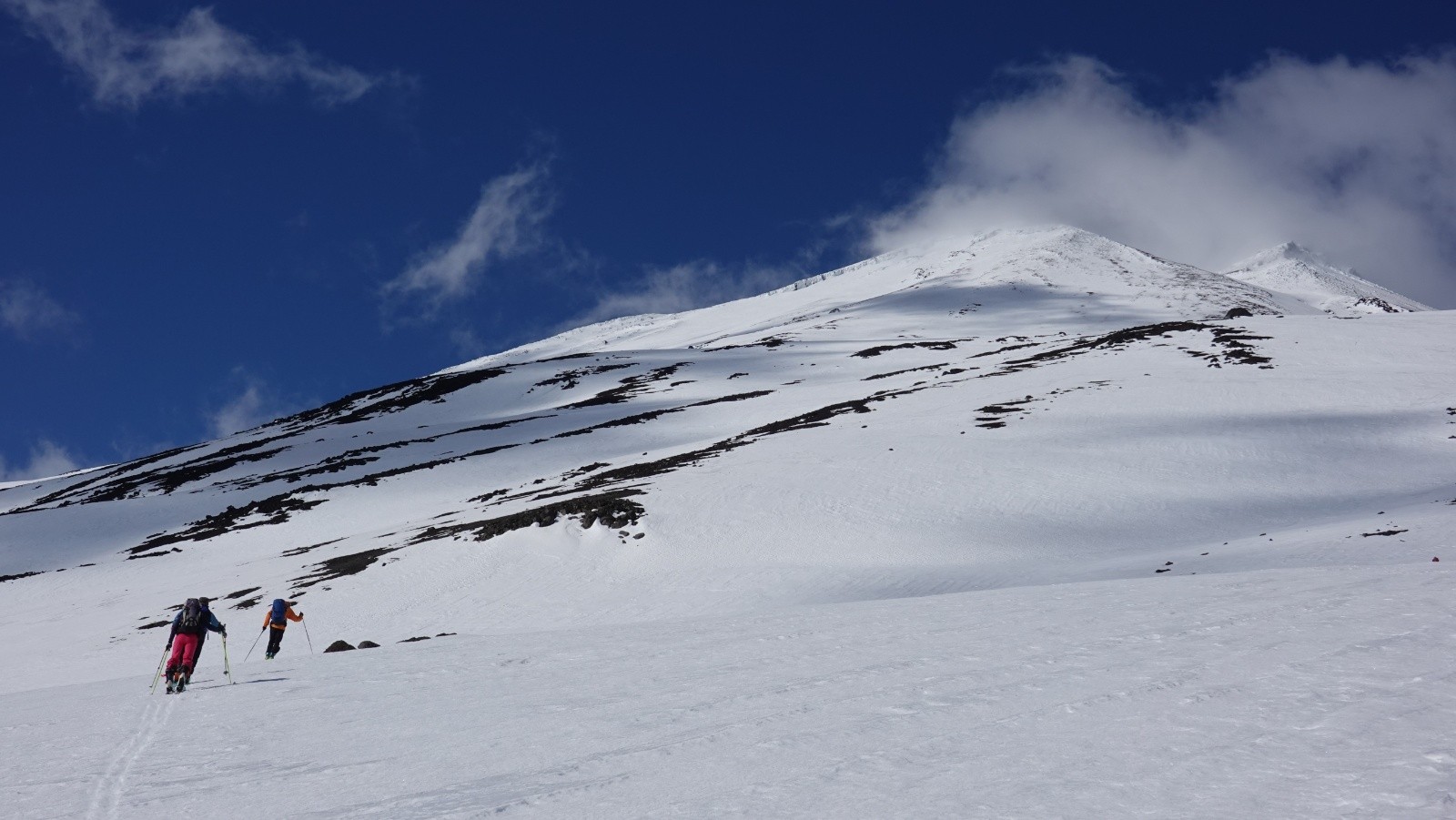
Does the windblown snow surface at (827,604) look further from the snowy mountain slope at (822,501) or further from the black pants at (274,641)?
the black pants at (274,641)

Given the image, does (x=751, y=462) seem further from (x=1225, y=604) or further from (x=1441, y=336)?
(x=1441, y=336)

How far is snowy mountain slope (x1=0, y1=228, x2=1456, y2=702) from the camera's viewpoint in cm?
2839

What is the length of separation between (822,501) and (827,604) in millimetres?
13798

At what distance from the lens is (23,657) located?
31.2 metres

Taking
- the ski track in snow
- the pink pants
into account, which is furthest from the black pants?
the ski track in snow

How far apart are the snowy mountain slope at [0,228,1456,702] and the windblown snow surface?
0.83ft

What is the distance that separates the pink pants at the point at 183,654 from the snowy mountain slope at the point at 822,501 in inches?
447

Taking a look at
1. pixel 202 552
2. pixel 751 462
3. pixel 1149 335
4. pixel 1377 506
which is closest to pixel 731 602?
pixel 751 462

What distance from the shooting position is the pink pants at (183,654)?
1570 centimetres

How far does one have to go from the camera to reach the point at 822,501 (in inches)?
1417

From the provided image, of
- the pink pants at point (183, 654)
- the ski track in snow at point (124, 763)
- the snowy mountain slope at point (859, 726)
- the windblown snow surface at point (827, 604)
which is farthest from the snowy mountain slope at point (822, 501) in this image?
the ski track in snow at point (124, 763)

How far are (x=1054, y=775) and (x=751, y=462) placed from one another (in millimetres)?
35883

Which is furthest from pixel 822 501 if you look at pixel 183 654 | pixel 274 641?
pixel 183 654

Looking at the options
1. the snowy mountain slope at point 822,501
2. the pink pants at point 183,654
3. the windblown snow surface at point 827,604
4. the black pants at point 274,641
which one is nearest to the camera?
the windblown snow surface at point 827,604
